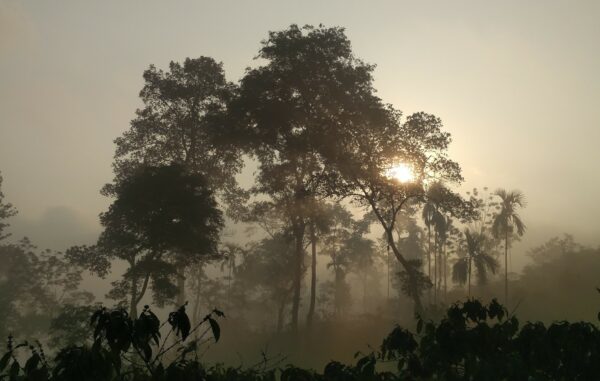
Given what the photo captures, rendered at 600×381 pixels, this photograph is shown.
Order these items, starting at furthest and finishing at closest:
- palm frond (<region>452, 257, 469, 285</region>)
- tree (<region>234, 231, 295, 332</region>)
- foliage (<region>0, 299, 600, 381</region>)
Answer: tree (<region>234, 231, 295, 332</region>)
palm frond (<region>452, 257, 469, 285</region>)
foliage (<region>0, 299, 600, 381</region>)

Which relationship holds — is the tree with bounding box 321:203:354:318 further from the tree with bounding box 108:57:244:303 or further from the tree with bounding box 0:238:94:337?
the tree with bounding box 0:238:94:337

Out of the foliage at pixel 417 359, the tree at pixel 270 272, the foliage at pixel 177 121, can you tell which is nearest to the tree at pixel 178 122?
the foliage at pixel 177 121

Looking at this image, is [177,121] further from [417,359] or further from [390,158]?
[417,359]

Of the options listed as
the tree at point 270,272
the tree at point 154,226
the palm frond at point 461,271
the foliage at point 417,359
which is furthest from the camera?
the tree at point 270,272

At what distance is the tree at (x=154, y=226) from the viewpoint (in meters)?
25.3

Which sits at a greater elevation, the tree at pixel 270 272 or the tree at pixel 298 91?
the tree at pixel 298 91

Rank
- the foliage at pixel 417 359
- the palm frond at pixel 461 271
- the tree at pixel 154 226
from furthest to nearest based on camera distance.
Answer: the palm frond at pixel 461 271 → the tree at pixel 154 226 → the foliage at pixel 417 359

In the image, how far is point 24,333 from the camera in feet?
180

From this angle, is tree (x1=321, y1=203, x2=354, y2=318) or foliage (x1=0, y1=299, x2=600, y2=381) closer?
foliage (x1=0, y1=299, x2=600, y2=381)

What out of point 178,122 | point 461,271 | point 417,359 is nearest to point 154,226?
point 178,122

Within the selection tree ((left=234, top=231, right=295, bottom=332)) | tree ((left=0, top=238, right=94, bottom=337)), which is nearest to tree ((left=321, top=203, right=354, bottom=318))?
tree ((left=234, top=231, right=295, bottom=332))

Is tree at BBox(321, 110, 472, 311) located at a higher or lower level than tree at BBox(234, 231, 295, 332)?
higher

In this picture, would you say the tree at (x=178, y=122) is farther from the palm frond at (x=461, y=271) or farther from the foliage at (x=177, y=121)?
the palm frond at (x=461, y=271)

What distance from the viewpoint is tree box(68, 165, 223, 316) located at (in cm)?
2531
